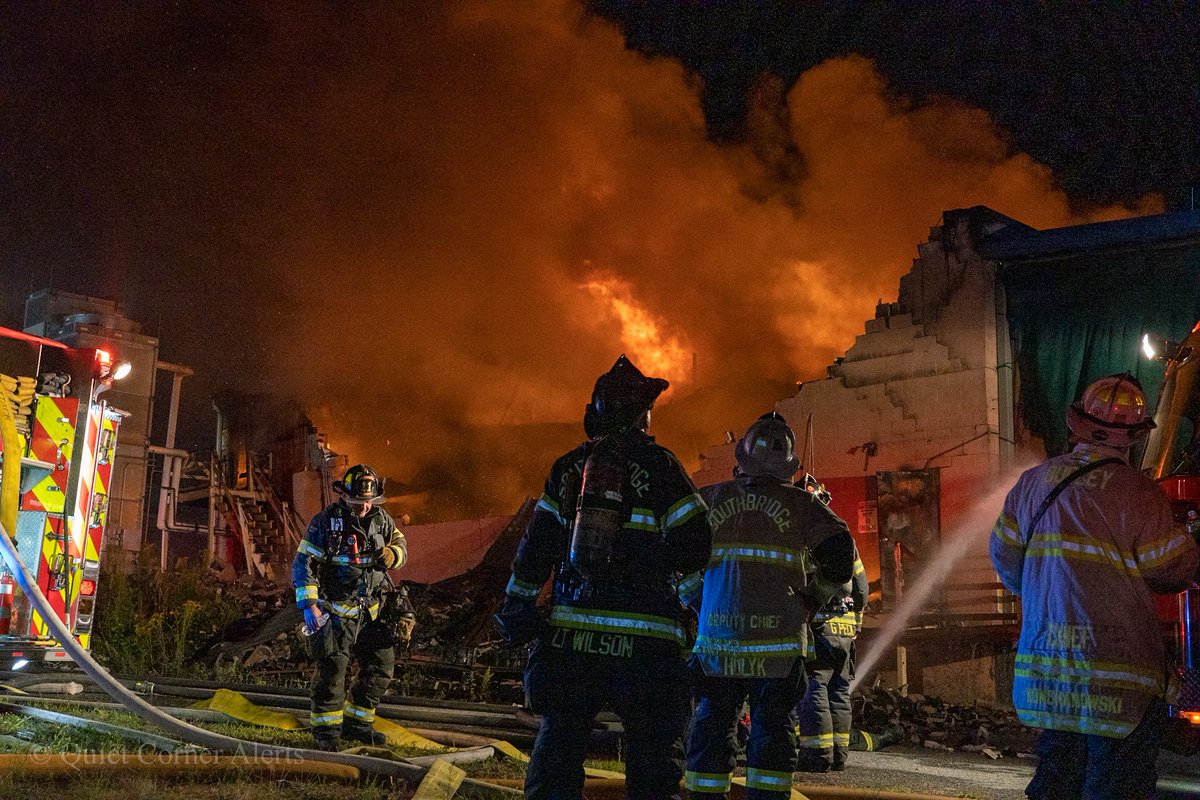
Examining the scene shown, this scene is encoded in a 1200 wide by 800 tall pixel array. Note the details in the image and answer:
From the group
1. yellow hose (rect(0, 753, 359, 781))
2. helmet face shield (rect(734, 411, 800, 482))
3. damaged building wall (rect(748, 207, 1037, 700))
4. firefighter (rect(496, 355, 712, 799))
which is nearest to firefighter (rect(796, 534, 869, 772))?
helmet face shield (rect(734, 411, 800, 482))

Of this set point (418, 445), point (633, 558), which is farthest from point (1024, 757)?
point (418, 445)

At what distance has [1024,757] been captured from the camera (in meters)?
8.14

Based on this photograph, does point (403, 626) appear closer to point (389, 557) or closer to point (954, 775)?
point (389, 557)

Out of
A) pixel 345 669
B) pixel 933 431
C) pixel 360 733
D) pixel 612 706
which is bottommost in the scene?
pixel 360 733

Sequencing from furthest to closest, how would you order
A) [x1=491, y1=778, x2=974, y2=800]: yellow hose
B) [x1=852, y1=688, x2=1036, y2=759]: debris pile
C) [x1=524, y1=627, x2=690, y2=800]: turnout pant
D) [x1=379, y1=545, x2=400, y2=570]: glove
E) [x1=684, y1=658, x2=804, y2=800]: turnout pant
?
[x1=852, y1=688, x2=1036, y2=759]: debris pile < [x1=379, y1=545, x2=400, y2=570]: glove < [x1=491, y1=778, x2=974, y2=800]: yellow hose < [x1=684, y1=658, x2=804, y2=800]: turnout pant < [x1=524, y1=627, x2=690, y2=800]: turnout pant

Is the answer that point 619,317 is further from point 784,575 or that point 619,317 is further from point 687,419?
point 784,575

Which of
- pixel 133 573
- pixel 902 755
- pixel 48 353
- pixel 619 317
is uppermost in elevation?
pixel 619 317

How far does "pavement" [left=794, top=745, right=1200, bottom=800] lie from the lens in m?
5.84

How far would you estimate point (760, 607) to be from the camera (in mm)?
4547

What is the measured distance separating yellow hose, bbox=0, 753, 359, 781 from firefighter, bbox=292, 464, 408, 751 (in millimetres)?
1367

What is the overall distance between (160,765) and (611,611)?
247cm

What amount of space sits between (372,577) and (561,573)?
10.6 ft

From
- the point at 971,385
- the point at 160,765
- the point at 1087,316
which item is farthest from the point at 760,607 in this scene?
the point at 1087,316

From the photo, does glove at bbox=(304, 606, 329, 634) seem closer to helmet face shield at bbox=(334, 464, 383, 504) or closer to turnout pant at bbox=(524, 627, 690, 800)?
helmet face shield at bbox=(334, 464, 383, 504)
